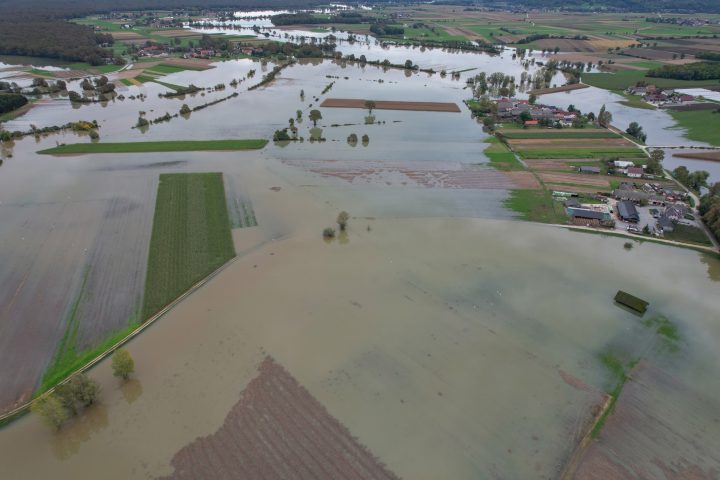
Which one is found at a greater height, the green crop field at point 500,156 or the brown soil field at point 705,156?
the brown soil field at point 705,156

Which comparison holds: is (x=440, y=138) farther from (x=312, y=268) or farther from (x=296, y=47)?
(x=296, y=47)

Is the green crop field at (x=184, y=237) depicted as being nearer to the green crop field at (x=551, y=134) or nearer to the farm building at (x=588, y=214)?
the farm building at (x=588, y=214)

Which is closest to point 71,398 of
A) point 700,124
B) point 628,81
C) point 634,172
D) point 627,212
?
point 627,212

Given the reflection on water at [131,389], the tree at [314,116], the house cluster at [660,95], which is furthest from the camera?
the house cluster at [660,95]

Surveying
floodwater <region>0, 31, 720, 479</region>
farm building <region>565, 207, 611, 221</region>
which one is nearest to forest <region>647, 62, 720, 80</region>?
farm building <region>565, 207, 611, 221</region>

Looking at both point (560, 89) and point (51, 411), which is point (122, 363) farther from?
point (560, 89)

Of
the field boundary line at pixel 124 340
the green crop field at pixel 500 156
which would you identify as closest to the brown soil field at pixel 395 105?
the green crop field at pixel 500 156

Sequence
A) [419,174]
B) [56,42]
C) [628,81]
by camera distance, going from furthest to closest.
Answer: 1. [56,42]
2. [628,81]
3. [419,174]
